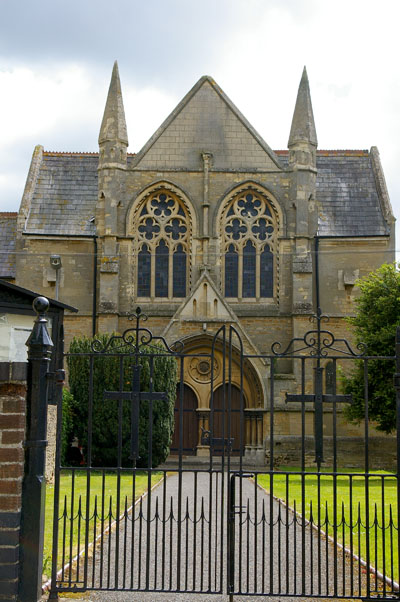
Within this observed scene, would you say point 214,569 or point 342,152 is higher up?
point 342,152

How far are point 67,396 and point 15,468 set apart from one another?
1709 centimetres

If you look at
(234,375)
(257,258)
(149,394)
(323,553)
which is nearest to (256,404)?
(234,375)

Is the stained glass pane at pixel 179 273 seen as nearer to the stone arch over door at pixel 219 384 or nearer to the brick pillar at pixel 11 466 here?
the stone arch over door at pixel 219 384

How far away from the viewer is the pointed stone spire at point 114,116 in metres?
29.6

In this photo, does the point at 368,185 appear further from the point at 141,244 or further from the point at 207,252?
the point at 141,244

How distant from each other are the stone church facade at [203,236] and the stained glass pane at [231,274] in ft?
0.13

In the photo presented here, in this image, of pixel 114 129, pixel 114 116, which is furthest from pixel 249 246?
pixel 114 116

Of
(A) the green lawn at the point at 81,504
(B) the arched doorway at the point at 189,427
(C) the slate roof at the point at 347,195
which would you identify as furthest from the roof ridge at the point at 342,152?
(A) the green lawn at the point at 81,504

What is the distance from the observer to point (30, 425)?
6.96m

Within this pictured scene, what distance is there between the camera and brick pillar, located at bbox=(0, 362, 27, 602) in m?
6.61

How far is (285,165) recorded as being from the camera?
31422 millimetres

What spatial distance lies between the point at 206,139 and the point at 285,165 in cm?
351

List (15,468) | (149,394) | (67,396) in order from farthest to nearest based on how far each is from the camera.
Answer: (67,396)
(149,394)
(15,468)

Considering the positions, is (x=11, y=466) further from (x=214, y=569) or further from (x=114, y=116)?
(x=114, y=116)
